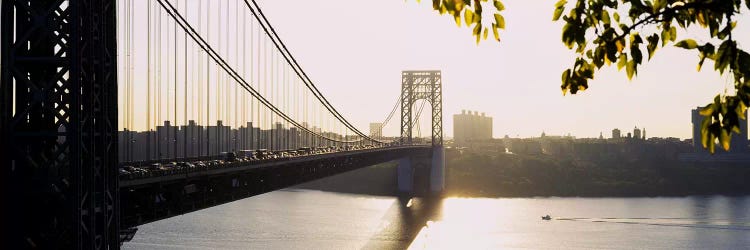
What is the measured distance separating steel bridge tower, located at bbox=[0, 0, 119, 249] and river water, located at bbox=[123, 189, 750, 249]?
3881 centimetres

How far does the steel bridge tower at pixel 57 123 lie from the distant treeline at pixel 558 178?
10105 centimetres

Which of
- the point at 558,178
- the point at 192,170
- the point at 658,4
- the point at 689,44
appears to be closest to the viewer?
the point at 689,44

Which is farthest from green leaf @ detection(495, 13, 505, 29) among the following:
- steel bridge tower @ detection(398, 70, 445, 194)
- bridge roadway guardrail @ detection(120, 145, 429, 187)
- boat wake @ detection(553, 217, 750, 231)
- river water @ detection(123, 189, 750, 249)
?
steel bridge tower @ detection(398, 70, 445, 194)

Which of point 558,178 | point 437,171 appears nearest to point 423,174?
point 437,171

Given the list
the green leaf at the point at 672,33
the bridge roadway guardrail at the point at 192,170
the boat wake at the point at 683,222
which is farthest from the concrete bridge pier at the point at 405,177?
the green leaf at the point at 672,33

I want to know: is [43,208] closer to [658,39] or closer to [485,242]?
[658,39]

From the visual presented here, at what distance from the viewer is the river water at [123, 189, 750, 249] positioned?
6284 centimetres

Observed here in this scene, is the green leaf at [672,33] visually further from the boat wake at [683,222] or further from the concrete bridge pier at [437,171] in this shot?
the concrete bridge pier at [437,171]

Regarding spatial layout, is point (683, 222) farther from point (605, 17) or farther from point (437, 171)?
point (605, 17)

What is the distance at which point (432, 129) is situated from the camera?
401 ft

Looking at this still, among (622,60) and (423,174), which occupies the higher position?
(622,60)

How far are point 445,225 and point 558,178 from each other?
216ft

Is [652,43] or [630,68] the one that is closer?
[630,68]

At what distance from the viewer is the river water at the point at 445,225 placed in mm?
62844
